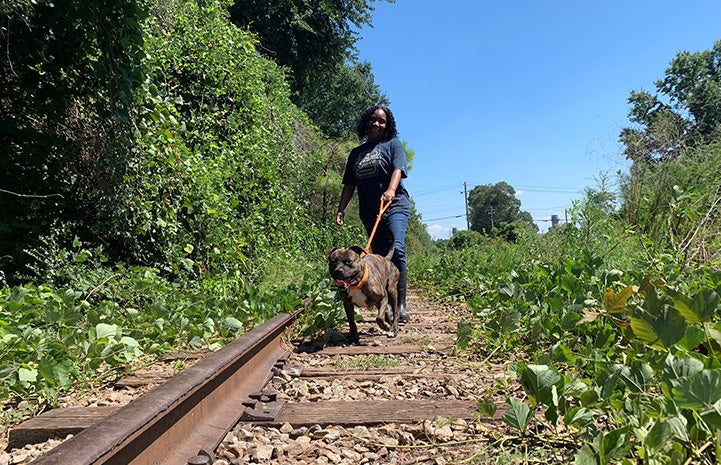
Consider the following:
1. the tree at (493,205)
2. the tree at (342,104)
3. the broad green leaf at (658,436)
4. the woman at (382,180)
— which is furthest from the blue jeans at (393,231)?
the tree at (493,205)

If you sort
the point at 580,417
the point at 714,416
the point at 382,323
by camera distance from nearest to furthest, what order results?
1. the point at 714,416
2. the point at 580,417
3. the point at 382,323

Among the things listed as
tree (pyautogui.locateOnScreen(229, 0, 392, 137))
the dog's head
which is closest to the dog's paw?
the dog's head

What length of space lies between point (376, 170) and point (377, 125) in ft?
1.90

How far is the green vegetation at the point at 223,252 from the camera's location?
5.44 feet

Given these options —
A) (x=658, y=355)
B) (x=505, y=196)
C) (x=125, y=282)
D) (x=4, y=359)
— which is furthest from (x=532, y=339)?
(x=505, y=196)

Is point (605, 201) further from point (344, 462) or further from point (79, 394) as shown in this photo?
point (79, 394)

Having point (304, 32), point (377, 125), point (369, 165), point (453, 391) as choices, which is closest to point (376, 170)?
point (369, 165)

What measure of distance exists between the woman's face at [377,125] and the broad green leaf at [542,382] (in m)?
4.09

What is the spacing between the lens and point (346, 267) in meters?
4.05

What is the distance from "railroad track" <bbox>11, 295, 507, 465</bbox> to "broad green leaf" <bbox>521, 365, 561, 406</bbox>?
31 cm

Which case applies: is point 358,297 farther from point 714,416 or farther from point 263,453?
point 714,416

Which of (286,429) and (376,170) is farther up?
(376,170)

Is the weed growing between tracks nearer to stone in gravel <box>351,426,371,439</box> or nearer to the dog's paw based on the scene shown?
stone in gravel <box>351,426,371,439</box>

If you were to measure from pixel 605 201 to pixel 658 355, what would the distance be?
5691 mm
